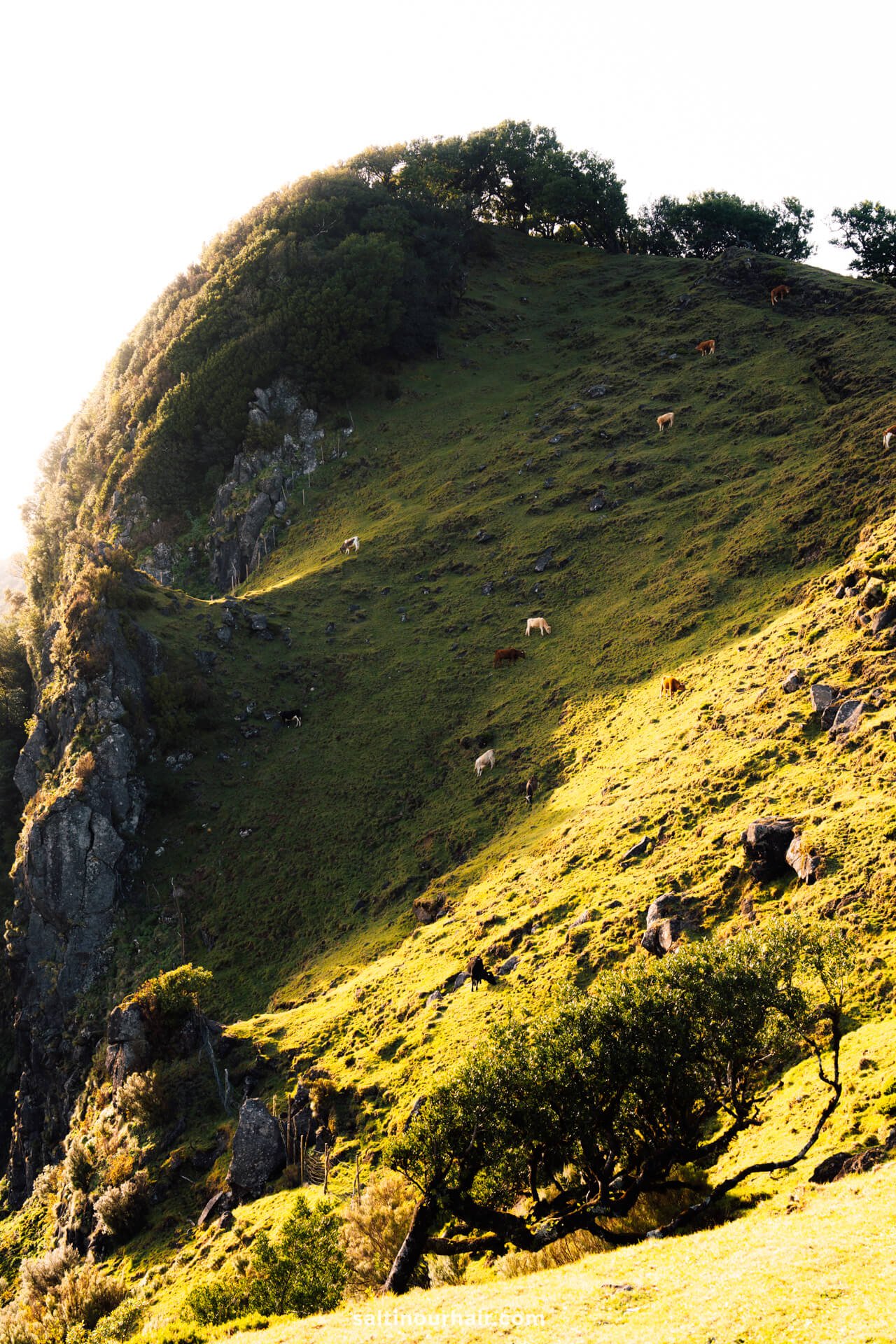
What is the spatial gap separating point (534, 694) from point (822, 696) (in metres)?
21.5

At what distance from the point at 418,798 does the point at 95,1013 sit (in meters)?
21.6

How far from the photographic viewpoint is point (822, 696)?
1330 inches

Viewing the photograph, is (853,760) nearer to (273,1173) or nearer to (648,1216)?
(648,1216)

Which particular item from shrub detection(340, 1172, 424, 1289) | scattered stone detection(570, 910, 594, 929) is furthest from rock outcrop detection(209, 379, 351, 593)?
shrub detection(340, 1172, 424, 1289)

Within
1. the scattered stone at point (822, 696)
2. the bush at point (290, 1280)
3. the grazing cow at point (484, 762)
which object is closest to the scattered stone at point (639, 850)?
the scattered stone at point (822, 696)

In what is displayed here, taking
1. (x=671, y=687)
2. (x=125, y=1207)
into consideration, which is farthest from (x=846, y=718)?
(x=125, y=1207)

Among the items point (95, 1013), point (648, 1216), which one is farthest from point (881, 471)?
point (95, 1013)

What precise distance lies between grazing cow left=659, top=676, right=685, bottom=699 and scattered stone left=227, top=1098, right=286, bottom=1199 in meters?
27.9

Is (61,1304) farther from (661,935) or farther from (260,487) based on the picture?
(260,487)

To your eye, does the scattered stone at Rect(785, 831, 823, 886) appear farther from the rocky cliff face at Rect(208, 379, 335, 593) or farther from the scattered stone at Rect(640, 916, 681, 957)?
the rocky cliff face at Rect(208, 379, 335, 593)

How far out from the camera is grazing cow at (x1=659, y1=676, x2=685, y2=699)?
44.9m

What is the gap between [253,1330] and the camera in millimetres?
20953

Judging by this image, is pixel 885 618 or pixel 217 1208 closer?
pixel 217 1208

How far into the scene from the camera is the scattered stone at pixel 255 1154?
30.2 m
